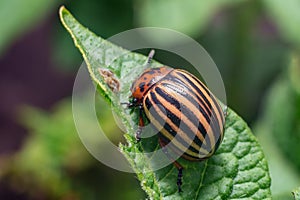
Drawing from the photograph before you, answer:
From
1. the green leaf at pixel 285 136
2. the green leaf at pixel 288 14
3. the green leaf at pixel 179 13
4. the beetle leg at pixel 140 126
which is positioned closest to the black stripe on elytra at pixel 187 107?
the beetle leg at pixel 140 126

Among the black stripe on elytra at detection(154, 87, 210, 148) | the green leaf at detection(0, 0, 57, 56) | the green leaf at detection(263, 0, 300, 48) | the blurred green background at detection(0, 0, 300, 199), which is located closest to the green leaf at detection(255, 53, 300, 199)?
the blurred green background at detection(0, 0, 300, 199)

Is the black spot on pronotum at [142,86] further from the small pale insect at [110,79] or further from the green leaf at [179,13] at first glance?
the green leaf at [179,13]

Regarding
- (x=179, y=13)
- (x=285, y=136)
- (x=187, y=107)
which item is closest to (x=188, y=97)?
(x=187, y=107)

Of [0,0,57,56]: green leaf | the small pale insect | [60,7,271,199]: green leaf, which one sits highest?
[0,0,57,56]: green leaf

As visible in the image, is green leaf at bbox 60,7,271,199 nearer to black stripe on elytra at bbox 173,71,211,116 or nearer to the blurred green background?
black stripe on elytra at bbox 173,71,211,116

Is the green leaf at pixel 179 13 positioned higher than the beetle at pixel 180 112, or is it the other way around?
the green leaf at pixel 179 13

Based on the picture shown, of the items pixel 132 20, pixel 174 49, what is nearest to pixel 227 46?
pixel 174 49

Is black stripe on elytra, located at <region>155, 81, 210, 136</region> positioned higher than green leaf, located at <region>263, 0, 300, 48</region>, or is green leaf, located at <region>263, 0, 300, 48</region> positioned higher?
green leaf, located at <region>263, 0, 300, 48</region>
